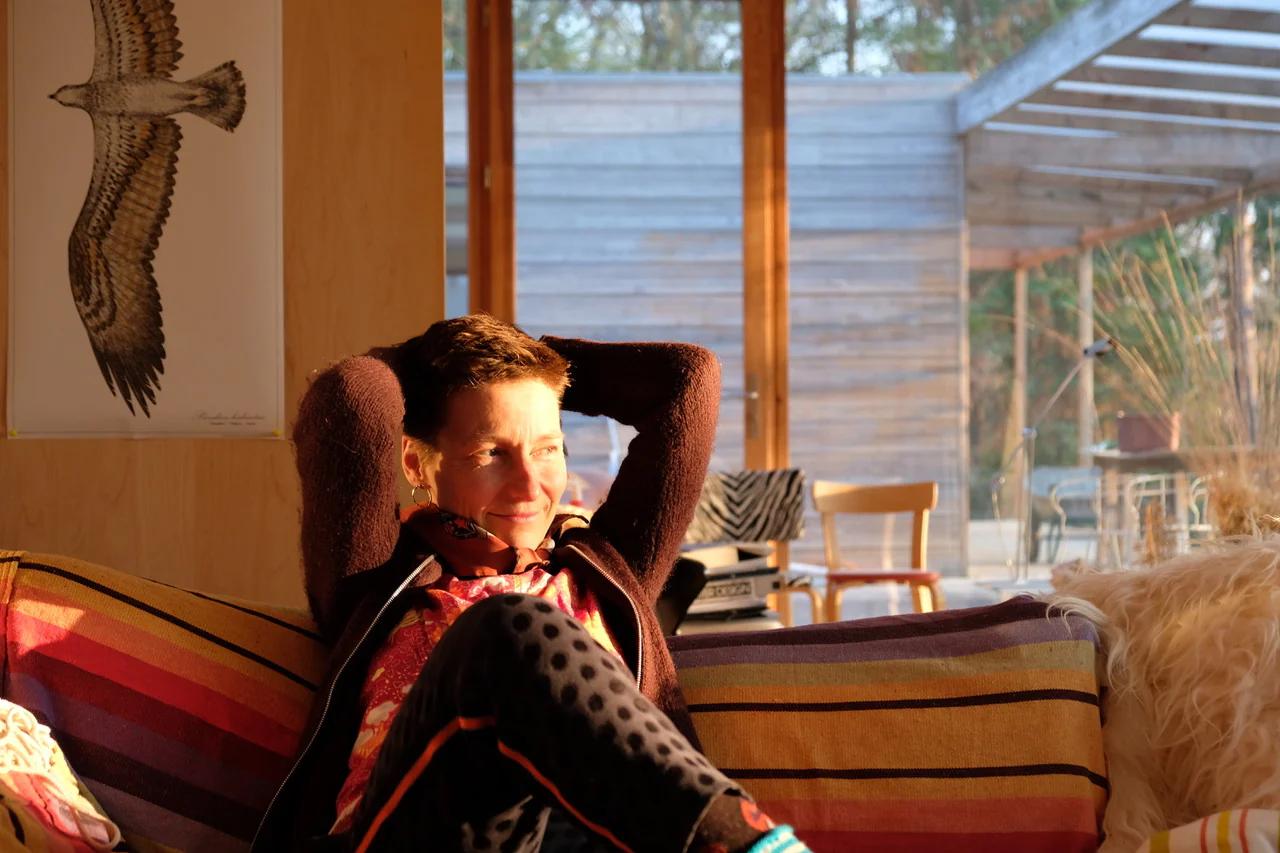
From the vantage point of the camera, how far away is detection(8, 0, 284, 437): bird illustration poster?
2943 millimetres

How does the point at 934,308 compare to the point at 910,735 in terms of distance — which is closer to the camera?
the point at 910,735

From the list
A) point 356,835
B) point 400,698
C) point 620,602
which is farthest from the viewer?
point 620,602

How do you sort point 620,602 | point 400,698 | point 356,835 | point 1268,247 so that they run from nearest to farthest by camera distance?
point 356,835 < point 400,698 < point 620,602 < point 1268,247

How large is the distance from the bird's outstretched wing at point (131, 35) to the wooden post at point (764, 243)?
2198mm

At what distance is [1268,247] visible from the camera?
15.2 feet

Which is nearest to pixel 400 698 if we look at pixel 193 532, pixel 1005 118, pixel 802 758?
pixel 802 758

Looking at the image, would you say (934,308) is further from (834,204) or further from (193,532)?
(193,532)

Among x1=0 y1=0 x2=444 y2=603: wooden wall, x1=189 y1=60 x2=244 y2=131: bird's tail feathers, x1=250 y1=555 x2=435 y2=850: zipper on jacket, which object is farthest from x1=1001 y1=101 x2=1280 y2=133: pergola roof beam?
x1=250 y1=555 x2=435 y2=850: zipper on jacket

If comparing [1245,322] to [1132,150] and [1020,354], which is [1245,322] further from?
[1132,150]

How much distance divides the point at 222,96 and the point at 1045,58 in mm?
2943

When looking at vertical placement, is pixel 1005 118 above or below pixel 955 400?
above

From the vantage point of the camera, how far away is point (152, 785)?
1.70 meters

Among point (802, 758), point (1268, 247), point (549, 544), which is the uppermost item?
point (1268, 247)

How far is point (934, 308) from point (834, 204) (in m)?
0.50
